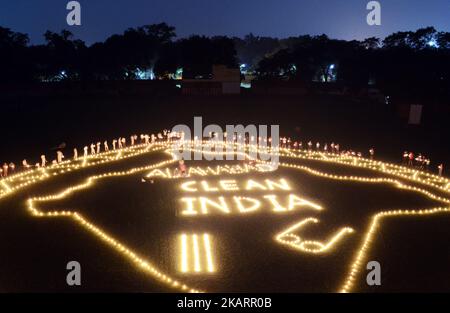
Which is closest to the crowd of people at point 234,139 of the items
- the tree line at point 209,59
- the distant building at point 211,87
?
the distant building at point 211,87

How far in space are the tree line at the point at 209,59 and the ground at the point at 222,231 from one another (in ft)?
74.9

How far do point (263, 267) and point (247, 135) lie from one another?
56.4ft

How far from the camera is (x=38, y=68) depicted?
146 feet

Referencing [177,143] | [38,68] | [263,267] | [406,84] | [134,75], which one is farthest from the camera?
[134,75]

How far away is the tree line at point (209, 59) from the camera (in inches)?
1462

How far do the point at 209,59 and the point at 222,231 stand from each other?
3575 cm

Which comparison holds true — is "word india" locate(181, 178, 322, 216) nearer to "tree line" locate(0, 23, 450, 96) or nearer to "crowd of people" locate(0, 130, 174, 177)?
"crowd of people" locate(0, 130, 174, 177)

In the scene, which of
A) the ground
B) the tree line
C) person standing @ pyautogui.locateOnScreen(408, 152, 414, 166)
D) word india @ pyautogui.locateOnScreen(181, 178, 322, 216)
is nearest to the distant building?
the tree line

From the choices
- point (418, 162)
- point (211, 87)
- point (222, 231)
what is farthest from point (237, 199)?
point (211, 87)

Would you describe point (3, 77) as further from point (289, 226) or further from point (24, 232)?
point (289, 226)

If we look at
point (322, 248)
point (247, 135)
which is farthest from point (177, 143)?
point (322, 248)

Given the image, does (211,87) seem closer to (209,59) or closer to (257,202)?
(209,59)

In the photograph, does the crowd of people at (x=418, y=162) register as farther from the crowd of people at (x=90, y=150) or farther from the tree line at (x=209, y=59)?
the tree line at (x=209, y=59)

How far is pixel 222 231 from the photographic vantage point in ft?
35.1
